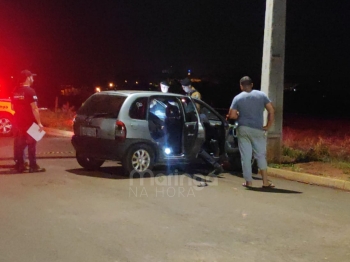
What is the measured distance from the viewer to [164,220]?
6.73m

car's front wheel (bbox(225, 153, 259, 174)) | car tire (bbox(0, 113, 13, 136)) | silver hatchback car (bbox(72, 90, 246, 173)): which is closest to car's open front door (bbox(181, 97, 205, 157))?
silver hatchback car (bbox(72, 90, 246, 173))

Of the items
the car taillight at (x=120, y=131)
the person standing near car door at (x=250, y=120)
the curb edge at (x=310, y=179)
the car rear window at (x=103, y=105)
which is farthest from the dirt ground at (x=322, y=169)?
the car rear window at (x=103, y=105)

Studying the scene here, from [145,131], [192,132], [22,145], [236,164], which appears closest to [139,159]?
[145,131]

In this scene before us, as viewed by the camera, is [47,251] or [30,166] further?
[30,166]

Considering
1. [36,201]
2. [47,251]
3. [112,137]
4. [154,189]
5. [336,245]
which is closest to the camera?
[47,251]

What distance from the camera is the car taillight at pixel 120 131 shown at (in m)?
9.46

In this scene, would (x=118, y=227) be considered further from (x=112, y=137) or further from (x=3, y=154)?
(x=3, y=154)

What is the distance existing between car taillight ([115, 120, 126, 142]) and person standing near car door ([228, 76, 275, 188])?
190 cm

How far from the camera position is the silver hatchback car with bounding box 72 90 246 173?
376 inches

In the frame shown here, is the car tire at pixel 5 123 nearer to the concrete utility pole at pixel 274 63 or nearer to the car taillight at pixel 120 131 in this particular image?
the car taillight at pixel 120 131

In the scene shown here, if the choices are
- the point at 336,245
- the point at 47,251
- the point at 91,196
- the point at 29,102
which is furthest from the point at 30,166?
the point at 336,245

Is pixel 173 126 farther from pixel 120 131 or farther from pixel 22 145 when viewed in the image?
pixel 22 145

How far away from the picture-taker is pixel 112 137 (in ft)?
31.2

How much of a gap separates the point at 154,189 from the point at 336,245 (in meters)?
3.60
